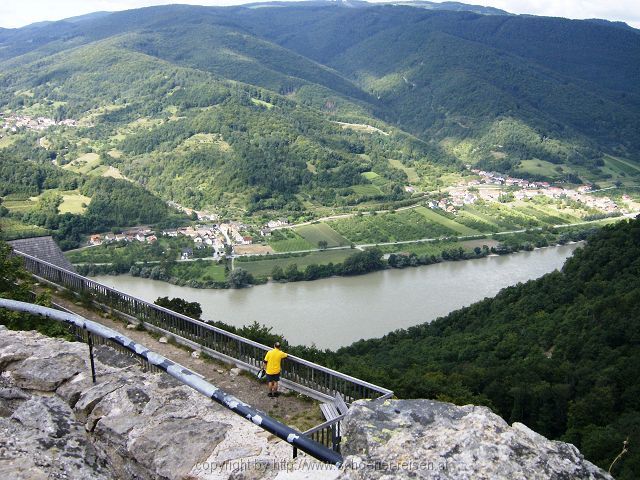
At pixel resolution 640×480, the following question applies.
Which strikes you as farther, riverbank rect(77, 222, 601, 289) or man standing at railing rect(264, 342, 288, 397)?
riverbank rect(77, 222, 601, 289)

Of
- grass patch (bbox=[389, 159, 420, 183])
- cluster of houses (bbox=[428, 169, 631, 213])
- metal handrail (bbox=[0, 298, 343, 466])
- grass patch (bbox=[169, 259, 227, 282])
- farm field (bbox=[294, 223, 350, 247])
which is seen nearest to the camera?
metal handrail (bbox=[0, 298, 343, 466])

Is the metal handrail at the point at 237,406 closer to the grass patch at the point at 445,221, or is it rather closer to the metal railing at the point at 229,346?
the metal railing at the point at 229,346

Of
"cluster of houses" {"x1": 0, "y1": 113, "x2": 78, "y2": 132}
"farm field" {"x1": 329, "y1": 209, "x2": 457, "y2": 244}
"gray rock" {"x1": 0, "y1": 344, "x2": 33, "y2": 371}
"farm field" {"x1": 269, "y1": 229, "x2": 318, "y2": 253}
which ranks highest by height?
"gray rock" {"x1": 0, "y1": 344, "x2": 33, "y2": 371}

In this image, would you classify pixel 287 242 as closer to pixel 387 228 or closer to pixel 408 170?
pixel 387 228

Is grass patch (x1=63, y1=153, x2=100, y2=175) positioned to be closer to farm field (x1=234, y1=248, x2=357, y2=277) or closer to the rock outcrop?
farm field (x1=234, y1=248, x2=357, y2=277)

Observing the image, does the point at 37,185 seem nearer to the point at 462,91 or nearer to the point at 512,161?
the point at 512,161

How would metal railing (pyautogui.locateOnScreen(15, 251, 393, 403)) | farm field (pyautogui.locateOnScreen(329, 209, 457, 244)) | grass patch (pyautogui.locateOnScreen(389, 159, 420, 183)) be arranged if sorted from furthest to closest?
grass patch (pyautogui.locateOnScreen(389, 159, 420, 183)), farm field (pyautogui.locateOnScreen(329, 209, 457, 244)), metal railing (pyautogui.locateOnScreen(15, 251, 393, 403))

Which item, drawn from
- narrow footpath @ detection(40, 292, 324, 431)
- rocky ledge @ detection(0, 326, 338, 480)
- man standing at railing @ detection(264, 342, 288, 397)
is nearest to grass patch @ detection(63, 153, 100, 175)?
narrow footpath @ detection(40, 292, 324, 431)

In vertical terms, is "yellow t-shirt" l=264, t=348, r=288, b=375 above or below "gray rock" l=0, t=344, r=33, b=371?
below
